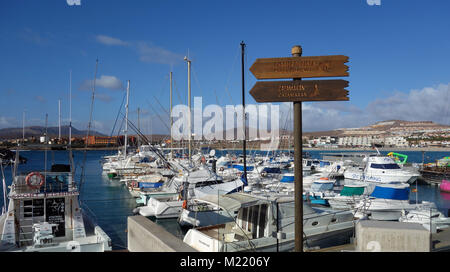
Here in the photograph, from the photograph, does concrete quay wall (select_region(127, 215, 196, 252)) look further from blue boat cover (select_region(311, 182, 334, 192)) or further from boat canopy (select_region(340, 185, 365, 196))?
blue boat cover (select_region(311, 182, 334, 192))

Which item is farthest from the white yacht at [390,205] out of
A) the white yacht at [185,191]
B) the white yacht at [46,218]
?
the white yacht at [46,218]

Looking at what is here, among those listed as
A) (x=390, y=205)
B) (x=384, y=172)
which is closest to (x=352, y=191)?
(x=390, y=205)

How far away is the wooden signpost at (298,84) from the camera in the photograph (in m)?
5.81

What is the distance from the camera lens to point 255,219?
11219mm

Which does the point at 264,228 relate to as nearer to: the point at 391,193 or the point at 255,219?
the point at 255,219

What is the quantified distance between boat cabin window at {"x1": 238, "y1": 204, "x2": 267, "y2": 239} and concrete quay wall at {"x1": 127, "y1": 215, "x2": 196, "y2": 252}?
4.65 m

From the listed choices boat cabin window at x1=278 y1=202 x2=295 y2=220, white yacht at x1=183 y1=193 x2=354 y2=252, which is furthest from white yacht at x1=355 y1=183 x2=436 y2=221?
boat cabin window at x1=278 y1=202 x2=295 y2=220

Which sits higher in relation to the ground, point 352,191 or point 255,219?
point 255,219

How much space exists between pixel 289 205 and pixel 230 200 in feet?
7.07

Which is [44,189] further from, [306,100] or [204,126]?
[204,126]

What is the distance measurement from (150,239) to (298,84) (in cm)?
398

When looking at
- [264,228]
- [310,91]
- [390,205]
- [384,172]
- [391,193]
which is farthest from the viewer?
[384,172]

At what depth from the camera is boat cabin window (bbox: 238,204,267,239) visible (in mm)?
10922
